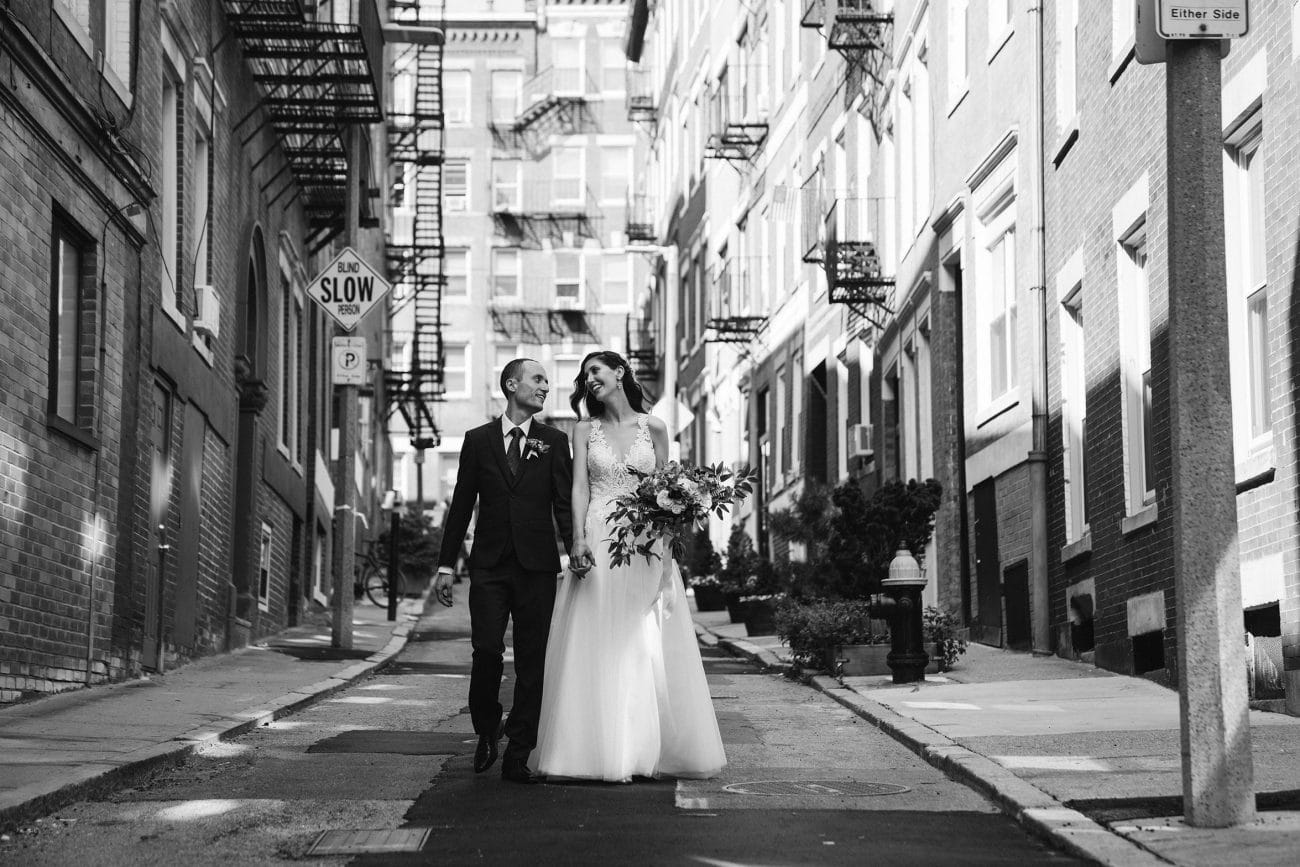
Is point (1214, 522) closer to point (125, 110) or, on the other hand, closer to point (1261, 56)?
point (1261, 56)

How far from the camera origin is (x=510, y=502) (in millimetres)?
8906

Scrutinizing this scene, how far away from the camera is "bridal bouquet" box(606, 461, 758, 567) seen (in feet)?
28.8

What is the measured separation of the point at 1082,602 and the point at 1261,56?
594 cm

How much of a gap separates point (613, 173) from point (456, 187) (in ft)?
17.4

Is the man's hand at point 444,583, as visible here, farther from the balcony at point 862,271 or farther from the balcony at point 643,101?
the balcony at point 643,101

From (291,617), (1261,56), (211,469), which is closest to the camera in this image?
(1261,56)

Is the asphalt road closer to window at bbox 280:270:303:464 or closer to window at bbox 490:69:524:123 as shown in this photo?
window at bbox 280:270:303:464

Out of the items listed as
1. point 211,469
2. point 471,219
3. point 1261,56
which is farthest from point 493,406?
point 1261,56

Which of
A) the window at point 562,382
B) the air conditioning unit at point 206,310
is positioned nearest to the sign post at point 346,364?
the air conditioning unit at point 206,310

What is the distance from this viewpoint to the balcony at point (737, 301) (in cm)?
3466

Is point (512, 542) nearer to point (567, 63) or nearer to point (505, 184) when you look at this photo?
point (505, 184)

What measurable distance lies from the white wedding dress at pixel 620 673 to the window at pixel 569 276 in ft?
174

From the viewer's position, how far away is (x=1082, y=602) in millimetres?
15758

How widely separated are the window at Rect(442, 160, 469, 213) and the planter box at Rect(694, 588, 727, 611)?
34146mm
